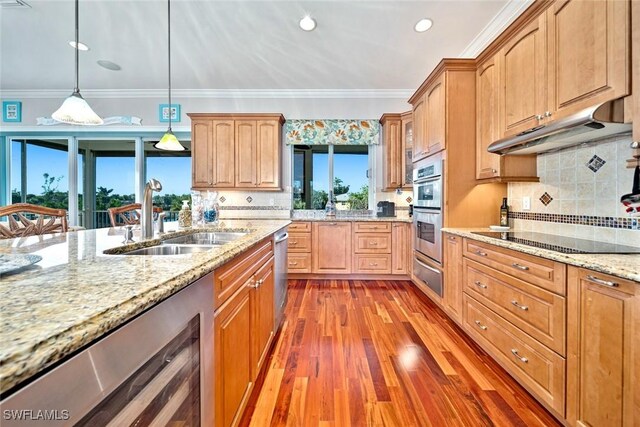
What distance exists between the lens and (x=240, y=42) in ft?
10.3

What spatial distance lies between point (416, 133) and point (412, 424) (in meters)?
2.99

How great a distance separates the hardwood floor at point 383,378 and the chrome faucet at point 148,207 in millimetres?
1126

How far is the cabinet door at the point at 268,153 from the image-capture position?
4.17 metres

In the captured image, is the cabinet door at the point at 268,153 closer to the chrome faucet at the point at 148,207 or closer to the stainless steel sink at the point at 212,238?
the stainless steel sink at the point at 212,238

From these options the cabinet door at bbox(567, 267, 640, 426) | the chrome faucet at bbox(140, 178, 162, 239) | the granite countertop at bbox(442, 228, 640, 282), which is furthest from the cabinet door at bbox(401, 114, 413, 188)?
the chrome faucet at bbox(140, 178, 162, 239)

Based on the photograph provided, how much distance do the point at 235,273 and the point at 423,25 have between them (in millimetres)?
3062

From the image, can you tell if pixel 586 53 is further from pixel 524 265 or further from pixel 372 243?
pixel 372 243

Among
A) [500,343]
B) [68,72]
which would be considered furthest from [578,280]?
[68,72]

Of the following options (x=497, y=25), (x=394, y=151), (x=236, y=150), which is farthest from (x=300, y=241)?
(x=497, y=25)

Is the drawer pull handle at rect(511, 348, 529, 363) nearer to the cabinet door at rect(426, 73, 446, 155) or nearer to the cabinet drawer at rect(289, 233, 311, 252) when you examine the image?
the cabinet door at rect(426, 73, 446, 155)

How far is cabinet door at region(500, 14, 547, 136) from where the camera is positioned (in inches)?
72.5

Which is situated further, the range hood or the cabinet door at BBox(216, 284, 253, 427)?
the range hood

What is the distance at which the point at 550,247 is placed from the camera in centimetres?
152

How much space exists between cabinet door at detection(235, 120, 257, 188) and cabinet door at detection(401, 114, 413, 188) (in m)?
2.26
